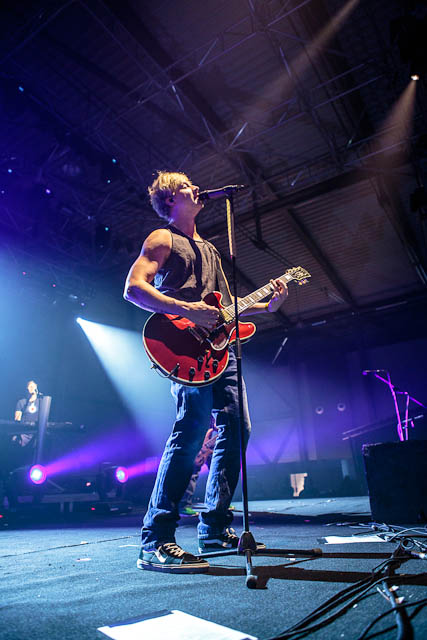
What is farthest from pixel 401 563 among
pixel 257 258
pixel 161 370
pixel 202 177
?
pixel 257 258

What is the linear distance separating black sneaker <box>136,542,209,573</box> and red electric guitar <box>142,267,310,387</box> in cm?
77

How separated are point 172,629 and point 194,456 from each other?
114cm

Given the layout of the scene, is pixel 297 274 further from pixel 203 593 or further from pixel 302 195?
pixel 302 195

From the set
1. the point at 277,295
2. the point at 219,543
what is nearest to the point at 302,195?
the point at 277,295

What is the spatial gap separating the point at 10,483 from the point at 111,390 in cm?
603

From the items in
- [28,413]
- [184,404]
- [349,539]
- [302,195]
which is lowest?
[349,539]

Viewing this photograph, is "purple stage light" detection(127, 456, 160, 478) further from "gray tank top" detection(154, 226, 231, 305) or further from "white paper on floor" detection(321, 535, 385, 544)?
"gray tank top" detection(154, 226, 231, 305)

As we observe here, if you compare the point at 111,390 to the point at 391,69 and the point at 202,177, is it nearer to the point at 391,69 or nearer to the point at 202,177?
the point at 202,177

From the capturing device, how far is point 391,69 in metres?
6.88

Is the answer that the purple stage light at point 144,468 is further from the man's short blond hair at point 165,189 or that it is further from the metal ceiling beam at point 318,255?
the man's short blond hair at point 165,189

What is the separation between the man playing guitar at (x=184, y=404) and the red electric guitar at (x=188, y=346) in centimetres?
6

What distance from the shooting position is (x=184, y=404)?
86.4 inches

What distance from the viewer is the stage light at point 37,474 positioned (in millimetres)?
6785

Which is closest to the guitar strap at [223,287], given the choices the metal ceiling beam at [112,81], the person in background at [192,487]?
the person in background at [192,487]
